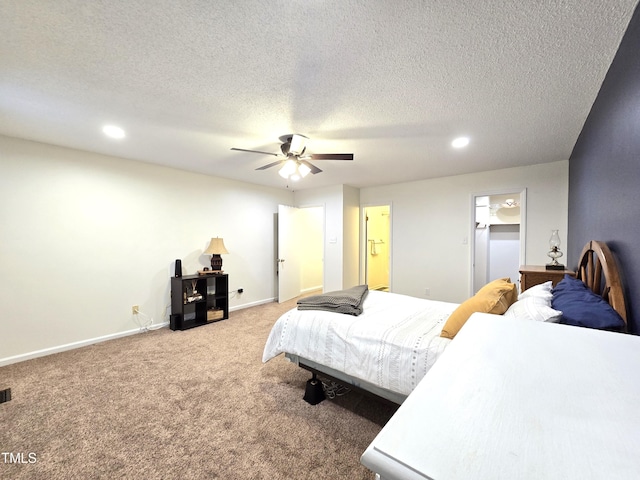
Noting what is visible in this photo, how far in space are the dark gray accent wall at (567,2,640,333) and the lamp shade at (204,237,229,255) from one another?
4.35 metres

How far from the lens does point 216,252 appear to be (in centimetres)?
435

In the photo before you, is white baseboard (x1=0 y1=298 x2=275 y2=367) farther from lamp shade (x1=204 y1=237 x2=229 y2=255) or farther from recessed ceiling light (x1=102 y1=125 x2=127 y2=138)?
recessed ceiling light (x1=102 y1=125 x2=127 y2=138)

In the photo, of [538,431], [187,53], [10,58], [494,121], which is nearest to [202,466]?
[538,431]

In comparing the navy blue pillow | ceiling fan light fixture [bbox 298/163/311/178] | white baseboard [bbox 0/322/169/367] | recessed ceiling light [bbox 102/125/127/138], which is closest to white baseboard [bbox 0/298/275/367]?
white baseboard [bbox 0/322/169/367]

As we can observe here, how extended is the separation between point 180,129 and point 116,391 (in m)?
2.44

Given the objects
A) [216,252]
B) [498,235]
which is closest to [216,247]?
[216,252]

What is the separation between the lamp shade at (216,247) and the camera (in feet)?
14.3

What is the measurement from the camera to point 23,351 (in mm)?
2947

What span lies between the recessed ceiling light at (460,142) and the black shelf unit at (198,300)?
3.73 meters

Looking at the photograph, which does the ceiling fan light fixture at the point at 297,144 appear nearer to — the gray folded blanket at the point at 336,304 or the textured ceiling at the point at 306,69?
the textured ceiling at the point at 306,69

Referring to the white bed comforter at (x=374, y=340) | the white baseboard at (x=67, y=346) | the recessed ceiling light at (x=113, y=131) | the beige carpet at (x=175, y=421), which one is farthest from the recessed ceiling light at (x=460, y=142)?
the white baseboard at (x=67, y=346)

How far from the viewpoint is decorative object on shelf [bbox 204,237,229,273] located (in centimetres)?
437

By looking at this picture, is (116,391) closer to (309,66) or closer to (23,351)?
(23,351)

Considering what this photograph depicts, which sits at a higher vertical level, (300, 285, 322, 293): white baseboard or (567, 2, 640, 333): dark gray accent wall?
(567, 2, 640, 333): dark gray accent wall
